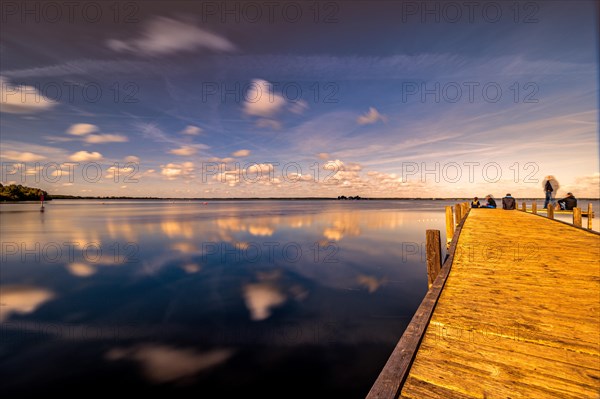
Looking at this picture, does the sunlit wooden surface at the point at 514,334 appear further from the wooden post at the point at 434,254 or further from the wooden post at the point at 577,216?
the wooden post at the point at 577,216

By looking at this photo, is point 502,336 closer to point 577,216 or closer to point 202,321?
point 202,321

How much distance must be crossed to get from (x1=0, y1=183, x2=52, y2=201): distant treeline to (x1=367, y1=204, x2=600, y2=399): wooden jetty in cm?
14380

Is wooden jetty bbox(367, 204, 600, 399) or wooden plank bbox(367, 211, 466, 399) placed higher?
wooden plank bbox(367, 211, 466, 399)

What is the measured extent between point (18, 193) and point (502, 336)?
168794 mm

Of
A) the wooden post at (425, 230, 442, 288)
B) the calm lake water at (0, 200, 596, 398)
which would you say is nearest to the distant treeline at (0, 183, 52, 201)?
the calm lake water at (0, 200, 596, 398)

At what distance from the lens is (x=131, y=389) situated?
5.24m

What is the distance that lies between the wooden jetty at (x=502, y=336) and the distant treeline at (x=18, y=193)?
472 ft

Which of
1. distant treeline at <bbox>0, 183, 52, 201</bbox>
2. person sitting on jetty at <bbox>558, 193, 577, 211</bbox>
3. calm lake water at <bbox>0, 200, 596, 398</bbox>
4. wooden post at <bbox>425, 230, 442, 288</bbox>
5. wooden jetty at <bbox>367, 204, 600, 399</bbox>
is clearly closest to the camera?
wooden jetty at <bbox>367, 204, 600, 399</bbox>

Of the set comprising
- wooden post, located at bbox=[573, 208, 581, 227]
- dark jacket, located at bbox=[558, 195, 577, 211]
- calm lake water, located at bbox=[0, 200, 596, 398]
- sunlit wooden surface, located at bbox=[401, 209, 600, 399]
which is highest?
dark jacket, located at bbox=[558, 195, 577, 211]

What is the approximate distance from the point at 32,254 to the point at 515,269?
85.6ft

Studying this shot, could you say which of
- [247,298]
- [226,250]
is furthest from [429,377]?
[226,250]

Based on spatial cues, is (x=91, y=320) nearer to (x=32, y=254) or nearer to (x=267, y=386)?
(x=267, y=386)

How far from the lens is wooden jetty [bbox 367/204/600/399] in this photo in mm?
2771

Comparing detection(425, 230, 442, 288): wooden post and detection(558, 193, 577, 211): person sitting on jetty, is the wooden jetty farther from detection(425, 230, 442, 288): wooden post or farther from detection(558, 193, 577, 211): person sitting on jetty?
detection(558, 193, 577, 211): person sitting on jetty
